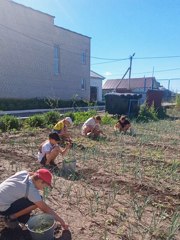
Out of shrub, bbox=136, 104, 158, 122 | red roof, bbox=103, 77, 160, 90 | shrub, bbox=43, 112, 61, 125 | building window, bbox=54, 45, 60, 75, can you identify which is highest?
building window, bbox=54, 45, 60, 75

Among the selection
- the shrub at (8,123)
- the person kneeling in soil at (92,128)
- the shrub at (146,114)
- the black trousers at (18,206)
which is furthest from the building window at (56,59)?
the black trousers at (18,206)

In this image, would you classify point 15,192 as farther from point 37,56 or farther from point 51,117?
point 37,56

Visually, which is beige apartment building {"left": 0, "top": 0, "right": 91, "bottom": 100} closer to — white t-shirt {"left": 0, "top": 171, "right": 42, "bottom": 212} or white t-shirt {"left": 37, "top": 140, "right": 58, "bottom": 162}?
white t-shirt {"left": 37, "top": 140, "right": 58, "bottom": 162}

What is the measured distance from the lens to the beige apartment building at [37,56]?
2061cm

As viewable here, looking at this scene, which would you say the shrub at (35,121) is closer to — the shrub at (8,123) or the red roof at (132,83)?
the shrub at (8,123)

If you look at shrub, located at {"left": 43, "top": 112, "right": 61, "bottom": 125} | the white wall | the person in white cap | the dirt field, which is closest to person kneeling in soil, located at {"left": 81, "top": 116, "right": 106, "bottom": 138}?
the dirt field

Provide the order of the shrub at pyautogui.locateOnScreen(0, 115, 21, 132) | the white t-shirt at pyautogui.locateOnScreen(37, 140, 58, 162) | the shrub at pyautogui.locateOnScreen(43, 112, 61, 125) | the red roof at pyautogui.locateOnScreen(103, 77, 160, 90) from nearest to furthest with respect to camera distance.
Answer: the white t-shirt at pyautogui.locateOnScreen(37, 140, 58, 162) → the shrub at pyautogui.locateOnScreen(0, 115, 21, 132) → the shrub at pyautogui.locateOnScreen(43, 112, 61, 125) → the red roof at pyautogui.locateOnScreen(103, 77, 160, 90)

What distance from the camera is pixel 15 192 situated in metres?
2.92

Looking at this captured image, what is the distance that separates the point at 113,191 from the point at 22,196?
165 cm

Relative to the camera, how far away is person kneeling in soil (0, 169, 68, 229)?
2.90m

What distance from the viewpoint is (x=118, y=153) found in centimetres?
664

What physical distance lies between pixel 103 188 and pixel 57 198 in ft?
2.63

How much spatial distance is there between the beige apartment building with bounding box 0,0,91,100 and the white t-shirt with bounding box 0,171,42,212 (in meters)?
18.2

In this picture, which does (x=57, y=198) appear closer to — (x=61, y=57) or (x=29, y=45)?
(x=29, y=45)
